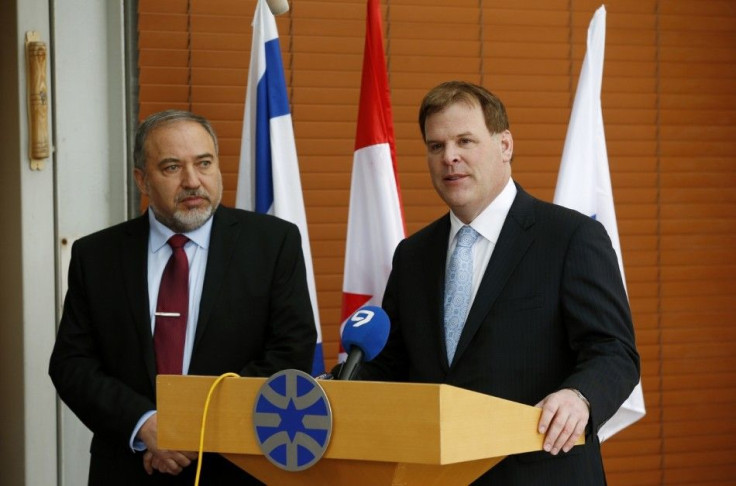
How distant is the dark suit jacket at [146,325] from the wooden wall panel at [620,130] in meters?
1.28

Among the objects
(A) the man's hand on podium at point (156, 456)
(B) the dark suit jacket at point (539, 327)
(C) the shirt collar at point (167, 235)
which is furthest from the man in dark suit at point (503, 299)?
(C) the shirt collar at point (167, 235)

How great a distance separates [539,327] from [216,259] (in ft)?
3.02

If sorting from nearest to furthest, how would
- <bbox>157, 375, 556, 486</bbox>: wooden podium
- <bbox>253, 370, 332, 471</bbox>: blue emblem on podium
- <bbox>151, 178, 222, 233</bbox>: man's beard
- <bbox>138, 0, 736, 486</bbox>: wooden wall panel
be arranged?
<bbox>157, 375, 556, 486</bbox>: wooden podium
<bbox>253, 370, 332, 471</bbox>: blue emblem on podium
<bbox>151, 178, 222, 233</bbox>: man's beard
<bbox>138, 0, 736, 486</bbox>: wooden wall panel

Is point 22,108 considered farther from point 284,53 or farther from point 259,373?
point 259,373

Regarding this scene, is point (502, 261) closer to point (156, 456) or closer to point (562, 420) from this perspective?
point (562, 420)

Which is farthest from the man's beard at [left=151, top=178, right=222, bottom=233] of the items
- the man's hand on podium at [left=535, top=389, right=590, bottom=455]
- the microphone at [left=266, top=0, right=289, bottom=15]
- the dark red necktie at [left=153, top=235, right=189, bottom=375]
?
the man's hand on podium at [left=535, top=389, right=590, bottom=455]

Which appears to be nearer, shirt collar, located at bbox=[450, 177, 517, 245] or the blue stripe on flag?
shirt collar, located at bbox=[450, 177, 517, 245]

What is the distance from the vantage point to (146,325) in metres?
2.63

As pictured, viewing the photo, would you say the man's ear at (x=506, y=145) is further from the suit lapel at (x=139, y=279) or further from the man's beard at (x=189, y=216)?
the suit lapel at (x=139, y=279)

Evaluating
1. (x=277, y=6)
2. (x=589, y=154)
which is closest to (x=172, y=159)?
(x=277, y=6)

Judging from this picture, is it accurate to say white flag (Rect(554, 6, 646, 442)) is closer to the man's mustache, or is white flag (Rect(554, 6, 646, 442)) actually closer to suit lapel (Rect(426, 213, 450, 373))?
suit lapel (Rect(426, 213, 450, 373))

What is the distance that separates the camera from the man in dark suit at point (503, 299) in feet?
7.22

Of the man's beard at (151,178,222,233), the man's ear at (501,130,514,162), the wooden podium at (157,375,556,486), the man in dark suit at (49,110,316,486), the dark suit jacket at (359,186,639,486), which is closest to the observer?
the wooden podium at (157,375,556,486)

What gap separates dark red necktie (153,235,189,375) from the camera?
262 centimetres
